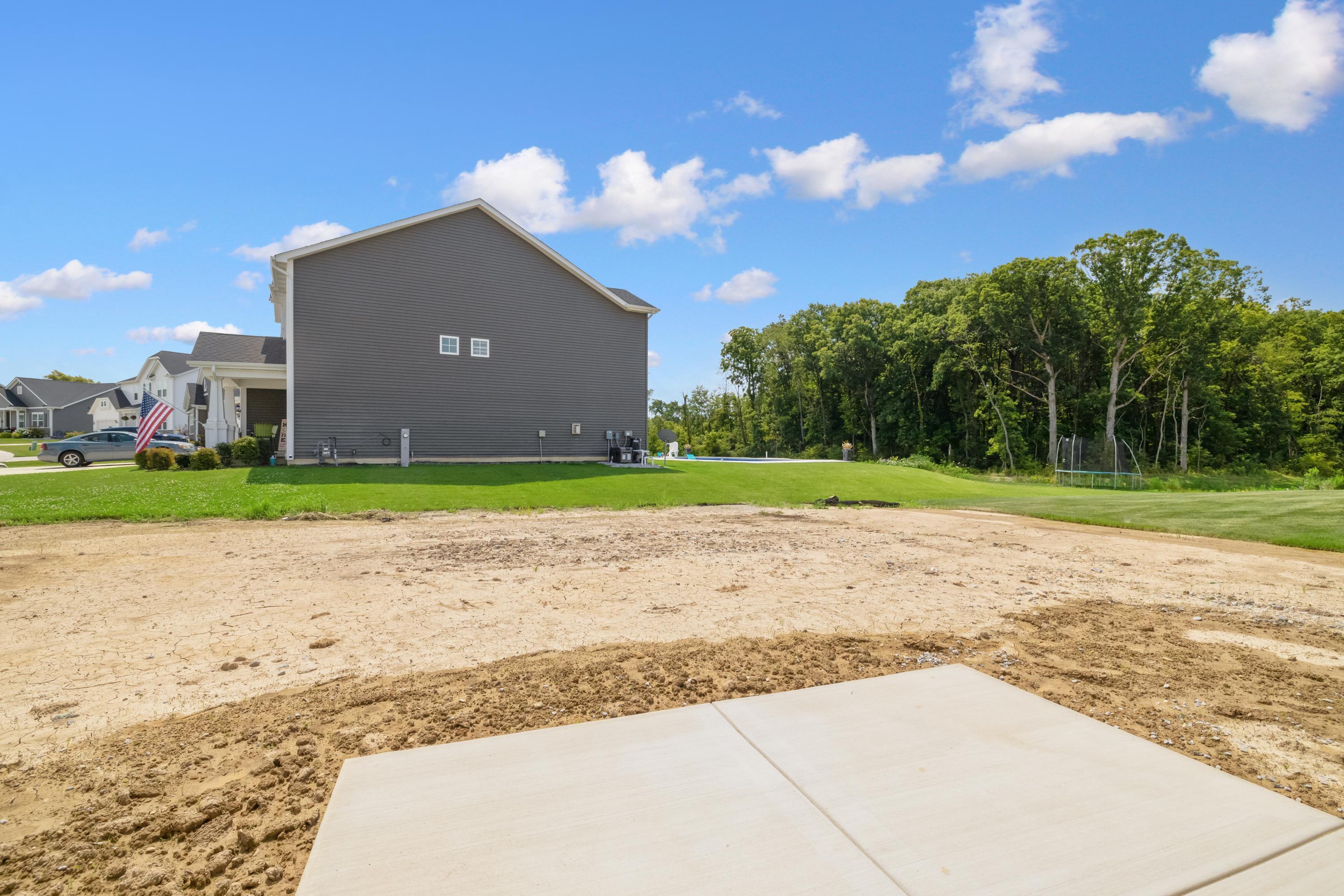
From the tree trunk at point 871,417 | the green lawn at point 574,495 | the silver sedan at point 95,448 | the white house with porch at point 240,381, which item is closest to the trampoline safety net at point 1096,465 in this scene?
the green lawn at point 574,495

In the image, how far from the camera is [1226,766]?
2.40 metres

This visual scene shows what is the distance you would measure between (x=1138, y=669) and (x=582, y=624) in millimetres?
3267

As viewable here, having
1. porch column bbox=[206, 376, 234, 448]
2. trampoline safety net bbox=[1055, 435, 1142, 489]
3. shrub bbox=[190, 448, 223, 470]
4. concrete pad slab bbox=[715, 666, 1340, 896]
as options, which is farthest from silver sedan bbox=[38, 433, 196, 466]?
trampoline safety net bbox=[1055, 435, 1142, 489]

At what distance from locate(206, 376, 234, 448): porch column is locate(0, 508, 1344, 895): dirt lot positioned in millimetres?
12437

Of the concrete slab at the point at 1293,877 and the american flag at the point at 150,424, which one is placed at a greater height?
the american flag at the point at 150,424

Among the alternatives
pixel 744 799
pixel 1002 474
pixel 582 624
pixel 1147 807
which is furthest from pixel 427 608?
pixel 1002 474

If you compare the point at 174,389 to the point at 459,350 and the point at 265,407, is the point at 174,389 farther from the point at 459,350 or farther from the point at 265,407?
the point at 459,350

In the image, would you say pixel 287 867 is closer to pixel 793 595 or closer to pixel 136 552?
pixel 793 595

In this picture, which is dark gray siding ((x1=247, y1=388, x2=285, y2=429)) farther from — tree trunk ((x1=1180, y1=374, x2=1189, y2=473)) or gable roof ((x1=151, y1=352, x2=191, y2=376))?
tree trunk ((x1=1180, y1=374, x2=1189, y2=473))

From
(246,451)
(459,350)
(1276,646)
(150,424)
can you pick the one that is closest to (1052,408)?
(459,350)

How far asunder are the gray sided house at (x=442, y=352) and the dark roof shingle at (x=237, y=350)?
0.06m

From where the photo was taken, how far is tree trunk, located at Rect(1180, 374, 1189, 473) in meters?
30.9

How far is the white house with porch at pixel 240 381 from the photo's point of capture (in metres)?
17.4

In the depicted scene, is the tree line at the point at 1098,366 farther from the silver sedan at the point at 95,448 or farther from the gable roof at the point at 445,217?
the silver sedan at the point at 95,448
